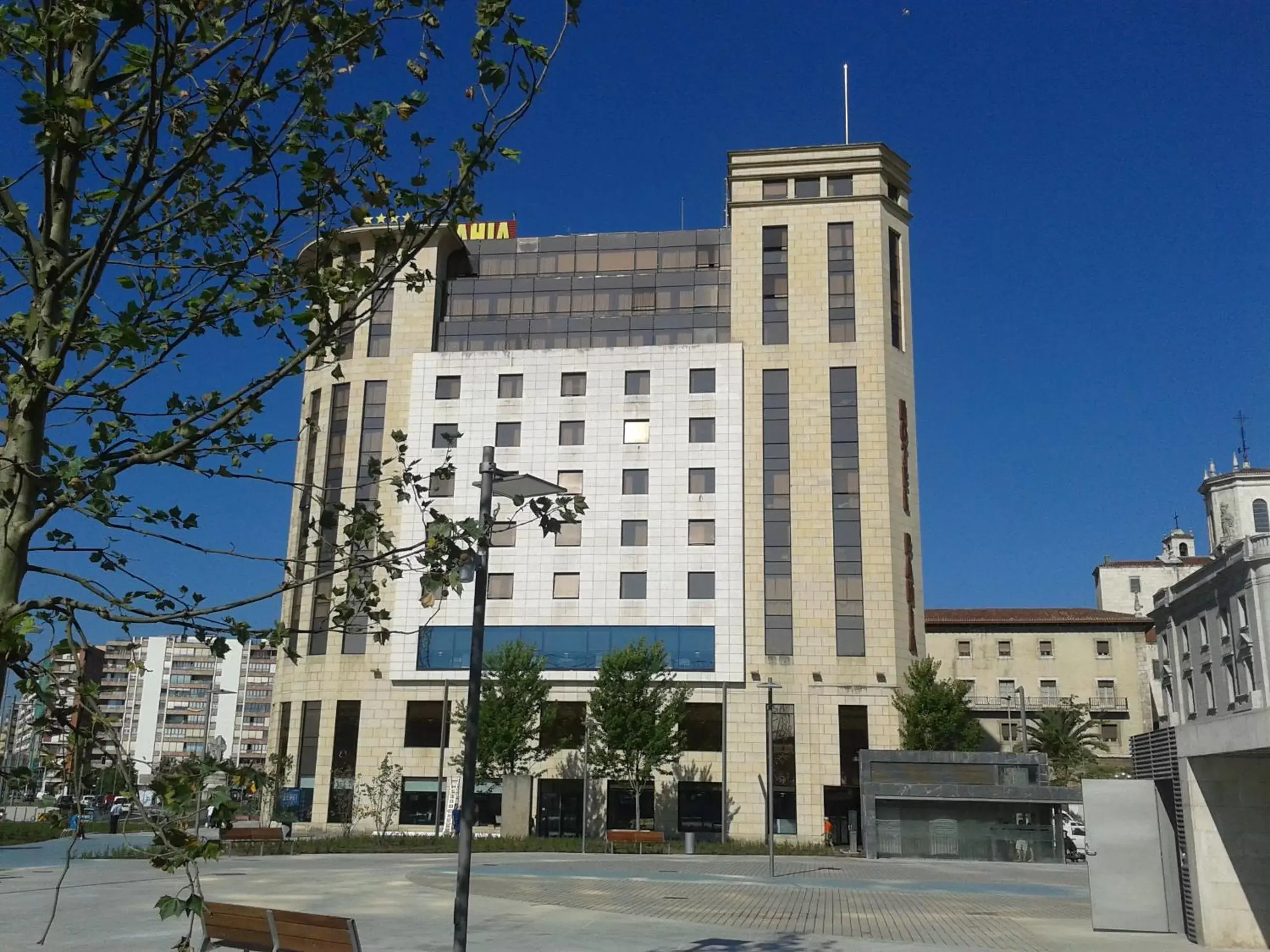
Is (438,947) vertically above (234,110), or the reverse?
(234,110)

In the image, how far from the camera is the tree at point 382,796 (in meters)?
55.9

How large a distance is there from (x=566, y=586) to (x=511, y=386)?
38.0ft

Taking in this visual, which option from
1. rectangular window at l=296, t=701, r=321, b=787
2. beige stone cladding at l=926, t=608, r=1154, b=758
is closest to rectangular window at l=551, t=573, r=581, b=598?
rectangular window at l=296, t=701, r=321, b=787

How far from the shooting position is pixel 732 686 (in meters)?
57.3

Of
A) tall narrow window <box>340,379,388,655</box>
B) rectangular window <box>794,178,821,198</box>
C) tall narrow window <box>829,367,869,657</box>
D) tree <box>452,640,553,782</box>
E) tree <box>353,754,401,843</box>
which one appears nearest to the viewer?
tree <box>452,640,553,782</box>

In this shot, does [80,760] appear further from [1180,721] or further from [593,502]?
[593,502]

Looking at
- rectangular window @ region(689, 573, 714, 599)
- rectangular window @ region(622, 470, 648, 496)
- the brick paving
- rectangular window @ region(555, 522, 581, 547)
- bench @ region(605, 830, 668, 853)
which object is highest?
rectangular window @ region(622, 470, 648, 496)

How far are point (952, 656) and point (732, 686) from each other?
36181 mm

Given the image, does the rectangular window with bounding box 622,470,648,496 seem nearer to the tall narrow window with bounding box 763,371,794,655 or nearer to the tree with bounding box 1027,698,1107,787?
the tall narrow window with bounding box 763,371,794,655

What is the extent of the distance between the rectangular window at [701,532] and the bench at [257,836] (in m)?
26.2

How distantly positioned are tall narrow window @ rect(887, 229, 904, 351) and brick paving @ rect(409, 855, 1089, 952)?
31362 millimetres

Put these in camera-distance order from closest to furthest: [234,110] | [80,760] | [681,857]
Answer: [80,760], [234,110], [681,857]

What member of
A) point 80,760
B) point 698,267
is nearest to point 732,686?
point 698,267

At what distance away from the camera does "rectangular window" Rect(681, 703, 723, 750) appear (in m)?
57.7
